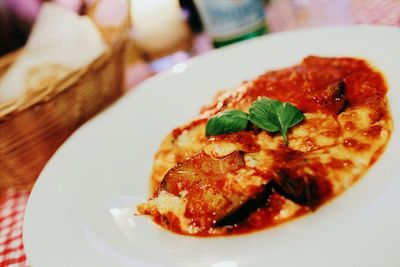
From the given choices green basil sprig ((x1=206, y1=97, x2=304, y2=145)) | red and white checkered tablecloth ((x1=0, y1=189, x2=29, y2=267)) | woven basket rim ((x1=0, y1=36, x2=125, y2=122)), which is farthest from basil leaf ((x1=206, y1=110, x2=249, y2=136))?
red and white checkered tablecloth ((x1=0, y1=189, x2=29, y2=267))

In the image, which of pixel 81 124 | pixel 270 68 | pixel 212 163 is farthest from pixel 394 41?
pixel 81 124

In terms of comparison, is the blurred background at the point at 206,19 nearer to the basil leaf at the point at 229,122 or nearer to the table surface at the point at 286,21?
the table surface at the point at 286,21

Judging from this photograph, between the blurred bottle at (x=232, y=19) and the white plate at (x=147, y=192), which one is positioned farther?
the blurred bottle at (x=232, y=19)

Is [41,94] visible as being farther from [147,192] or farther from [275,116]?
[275,116]

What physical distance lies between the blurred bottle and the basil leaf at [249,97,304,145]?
1.15 m

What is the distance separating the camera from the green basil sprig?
154cm

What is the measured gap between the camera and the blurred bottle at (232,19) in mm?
2566

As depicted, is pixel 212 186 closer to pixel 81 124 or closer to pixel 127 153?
pixel 127 153

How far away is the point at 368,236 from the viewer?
1.12m

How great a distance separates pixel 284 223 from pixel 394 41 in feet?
3.51

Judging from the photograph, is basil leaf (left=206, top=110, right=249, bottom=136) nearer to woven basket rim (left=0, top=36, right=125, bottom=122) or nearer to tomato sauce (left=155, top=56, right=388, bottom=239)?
tomato sauce (left=155, top=56, right=388, bottom=239)

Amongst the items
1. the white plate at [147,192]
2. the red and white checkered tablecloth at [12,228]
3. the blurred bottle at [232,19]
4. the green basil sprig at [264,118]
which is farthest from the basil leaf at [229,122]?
the blurred bottle at [232,19]

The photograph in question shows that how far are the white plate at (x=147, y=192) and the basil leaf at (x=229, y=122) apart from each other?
0.35 metres

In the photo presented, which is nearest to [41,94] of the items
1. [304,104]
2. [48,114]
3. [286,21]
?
[48,114]
